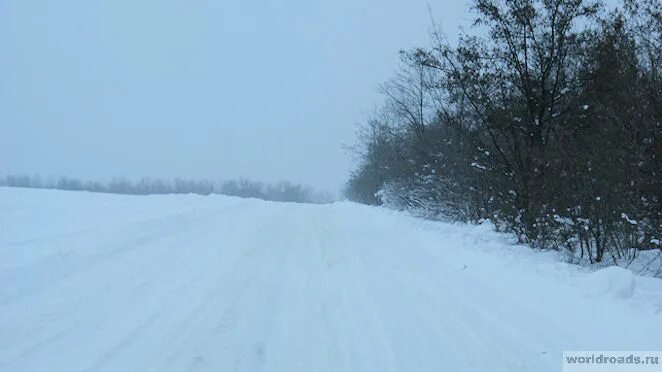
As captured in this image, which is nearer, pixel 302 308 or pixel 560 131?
pixel 302 308

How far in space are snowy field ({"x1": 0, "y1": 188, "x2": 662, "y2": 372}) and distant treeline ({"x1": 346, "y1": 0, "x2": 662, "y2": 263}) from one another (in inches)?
49.3

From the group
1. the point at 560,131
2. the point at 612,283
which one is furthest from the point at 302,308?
the point at 560,131

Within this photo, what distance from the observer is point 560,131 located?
12180 mm

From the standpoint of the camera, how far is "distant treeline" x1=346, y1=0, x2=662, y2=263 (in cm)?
870

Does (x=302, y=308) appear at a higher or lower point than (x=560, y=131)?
lower

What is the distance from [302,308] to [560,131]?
8787 millimetres

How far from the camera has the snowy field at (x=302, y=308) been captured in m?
4.86

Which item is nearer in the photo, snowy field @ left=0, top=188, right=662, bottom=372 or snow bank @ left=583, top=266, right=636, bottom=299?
snowy field @ left=0, top=188, right=662, bottom=372

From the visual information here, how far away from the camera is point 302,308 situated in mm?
6527

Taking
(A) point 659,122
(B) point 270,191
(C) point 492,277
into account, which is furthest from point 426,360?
(B) point 270,191

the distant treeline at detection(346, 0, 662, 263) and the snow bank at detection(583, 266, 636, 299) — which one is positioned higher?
the distant treeline at detection(346, 0, 662, 263)

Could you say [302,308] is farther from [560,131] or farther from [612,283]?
[560,131]

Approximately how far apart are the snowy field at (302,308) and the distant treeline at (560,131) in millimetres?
1252

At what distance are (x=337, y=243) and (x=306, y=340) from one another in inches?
302
